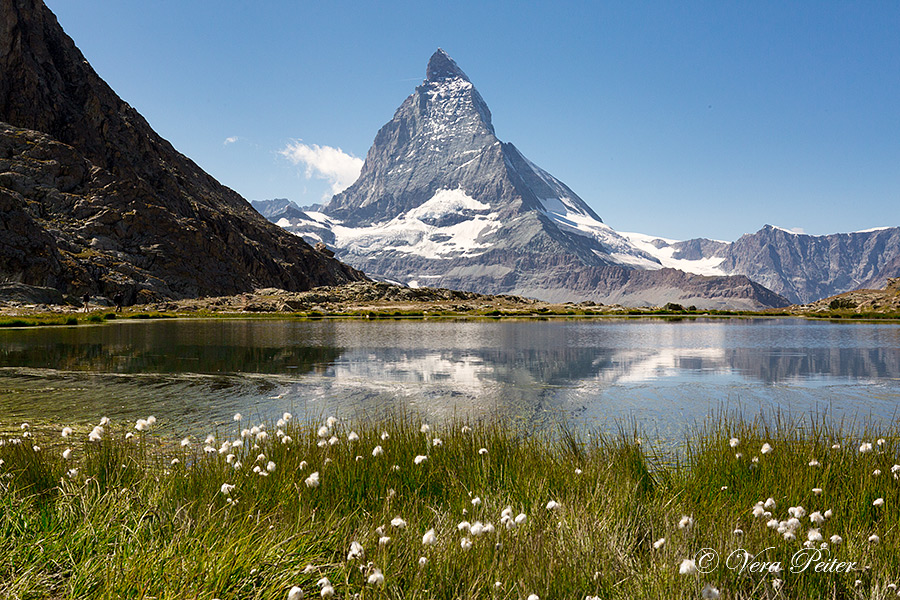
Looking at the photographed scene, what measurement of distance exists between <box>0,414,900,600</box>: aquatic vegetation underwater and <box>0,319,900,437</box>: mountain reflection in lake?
4.39m

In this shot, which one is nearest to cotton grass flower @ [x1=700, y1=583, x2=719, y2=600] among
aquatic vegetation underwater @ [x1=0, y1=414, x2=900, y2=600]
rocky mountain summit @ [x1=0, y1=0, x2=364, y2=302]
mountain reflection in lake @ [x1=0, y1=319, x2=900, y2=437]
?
aquatic vegetation underwater @ [x1=0, y1=414, x2=900, y2=600]

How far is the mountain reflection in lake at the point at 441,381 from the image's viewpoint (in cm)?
1529

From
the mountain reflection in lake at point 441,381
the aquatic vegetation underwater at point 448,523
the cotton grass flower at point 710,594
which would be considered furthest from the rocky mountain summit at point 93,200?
the cotton grass flower at point 710,594

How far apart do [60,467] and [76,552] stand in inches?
125

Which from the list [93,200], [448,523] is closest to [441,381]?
[448,523]

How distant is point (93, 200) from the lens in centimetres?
11550

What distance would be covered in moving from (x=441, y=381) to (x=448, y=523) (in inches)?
619

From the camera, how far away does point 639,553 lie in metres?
5.96

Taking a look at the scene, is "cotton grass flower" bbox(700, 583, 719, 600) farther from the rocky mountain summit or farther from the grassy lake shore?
the rocky mountain summit

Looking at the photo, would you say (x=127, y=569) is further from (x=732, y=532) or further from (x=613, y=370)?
(x=613, y=370)

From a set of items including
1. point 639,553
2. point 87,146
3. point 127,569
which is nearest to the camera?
point 127,569

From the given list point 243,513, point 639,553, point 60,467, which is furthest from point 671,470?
point 60,467

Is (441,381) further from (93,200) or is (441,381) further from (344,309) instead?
(93,200)

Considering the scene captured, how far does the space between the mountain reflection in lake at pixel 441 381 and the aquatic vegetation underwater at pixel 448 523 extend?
4.39 meters
